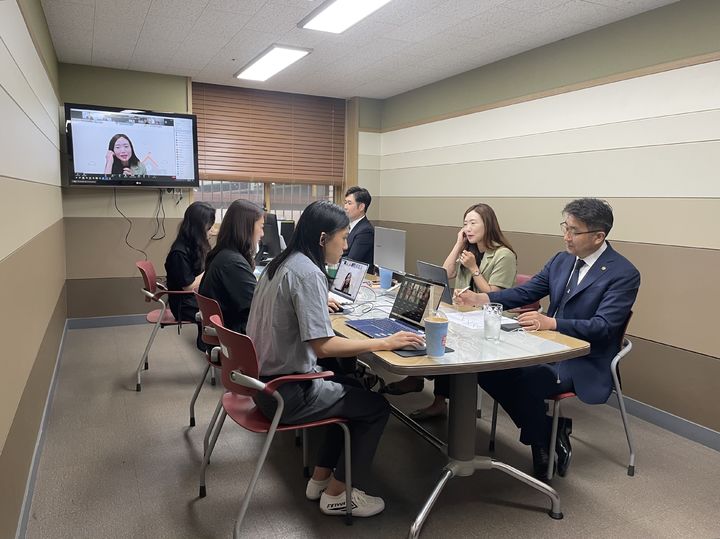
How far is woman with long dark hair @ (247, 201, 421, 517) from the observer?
199 cm

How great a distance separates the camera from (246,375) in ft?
6.38

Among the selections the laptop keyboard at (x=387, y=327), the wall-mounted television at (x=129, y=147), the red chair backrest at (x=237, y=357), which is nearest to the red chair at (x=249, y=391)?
the red chair backrest at (x=237, y=357)

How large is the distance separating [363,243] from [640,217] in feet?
6.40

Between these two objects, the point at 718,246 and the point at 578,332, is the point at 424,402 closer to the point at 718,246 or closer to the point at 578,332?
the point at 578,332

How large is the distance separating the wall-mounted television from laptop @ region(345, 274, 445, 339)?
356 cm

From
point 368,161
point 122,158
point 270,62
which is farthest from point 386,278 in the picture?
point 368,161

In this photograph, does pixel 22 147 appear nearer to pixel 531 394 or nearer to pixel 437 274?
pixel 437 274

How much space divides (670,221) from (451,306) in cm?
154

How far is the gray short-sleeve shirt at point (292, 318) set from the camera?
1973 mm

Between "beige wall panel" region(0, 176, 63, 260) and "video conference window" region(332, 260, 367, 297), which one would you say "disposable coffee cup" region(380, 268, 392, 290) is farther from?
"beige wall panel" region(0, 176, 63, 260)

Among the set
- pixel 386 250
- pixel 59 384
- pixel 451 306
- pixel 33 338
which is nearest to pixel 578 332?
pixel 451 306

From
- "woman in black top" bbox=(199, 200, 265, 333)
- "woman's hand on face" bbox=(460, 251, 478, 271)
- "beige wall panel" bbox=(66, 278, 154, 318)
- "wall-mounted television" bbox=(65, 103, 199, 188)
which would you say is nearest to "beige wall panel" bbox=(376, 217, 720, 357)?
"woman's hand on face" bbox=(460, 251, 478, 271)

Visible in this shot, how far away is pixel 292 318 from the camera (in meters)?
2.04

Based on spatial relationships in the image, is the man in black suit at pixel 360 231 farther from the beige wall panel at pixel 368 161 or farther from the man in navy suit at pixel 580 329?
the beige wall panel at pixel 368 161
